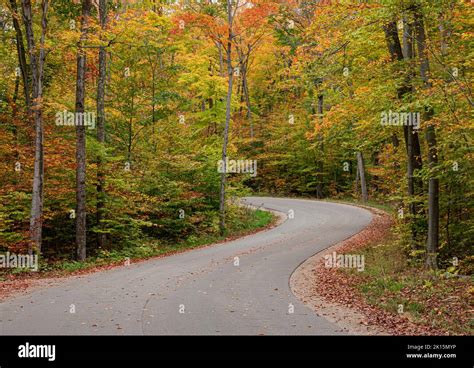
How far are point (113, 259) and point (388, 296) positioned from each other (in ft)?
34.2

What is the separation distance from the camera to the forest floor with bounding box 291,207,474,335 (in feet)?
24.7

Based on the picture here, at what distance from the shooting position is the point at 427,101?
9.72m

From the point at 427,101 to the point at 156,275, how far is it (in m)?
8.84

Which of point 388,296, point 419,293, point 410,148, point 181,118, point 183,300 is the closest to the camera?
point 419,293

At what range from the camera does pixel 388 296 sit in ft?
31.0

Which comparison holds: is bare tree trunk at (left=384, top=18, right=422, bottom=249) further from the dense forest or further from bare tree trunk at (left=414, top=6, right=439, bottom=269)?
bare tree trunk at (left=414, top=6, right=439, bottom=269)

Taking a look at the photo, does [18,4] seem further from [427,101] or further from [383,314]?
[383,314]

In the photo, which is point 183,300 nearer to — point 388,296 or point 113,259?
point 388,296

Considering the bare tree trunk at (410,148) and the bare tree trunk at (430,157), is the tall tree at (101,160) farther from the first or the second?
the bare tree trunk at (430,157)

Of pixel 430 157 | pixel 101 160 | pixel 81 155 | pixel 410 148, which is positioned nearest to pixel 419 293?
pixel 430 157

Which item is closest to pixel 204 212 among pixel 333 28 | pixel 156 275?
pixel 156 275

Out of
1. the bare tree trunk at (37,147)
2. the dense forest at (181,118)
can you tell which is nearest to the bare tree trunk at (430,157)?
the dense forest at (181,118)

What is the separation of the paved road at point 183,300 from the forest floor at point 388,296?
564 mm

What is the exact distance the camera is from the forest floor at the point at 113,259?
486 inches
